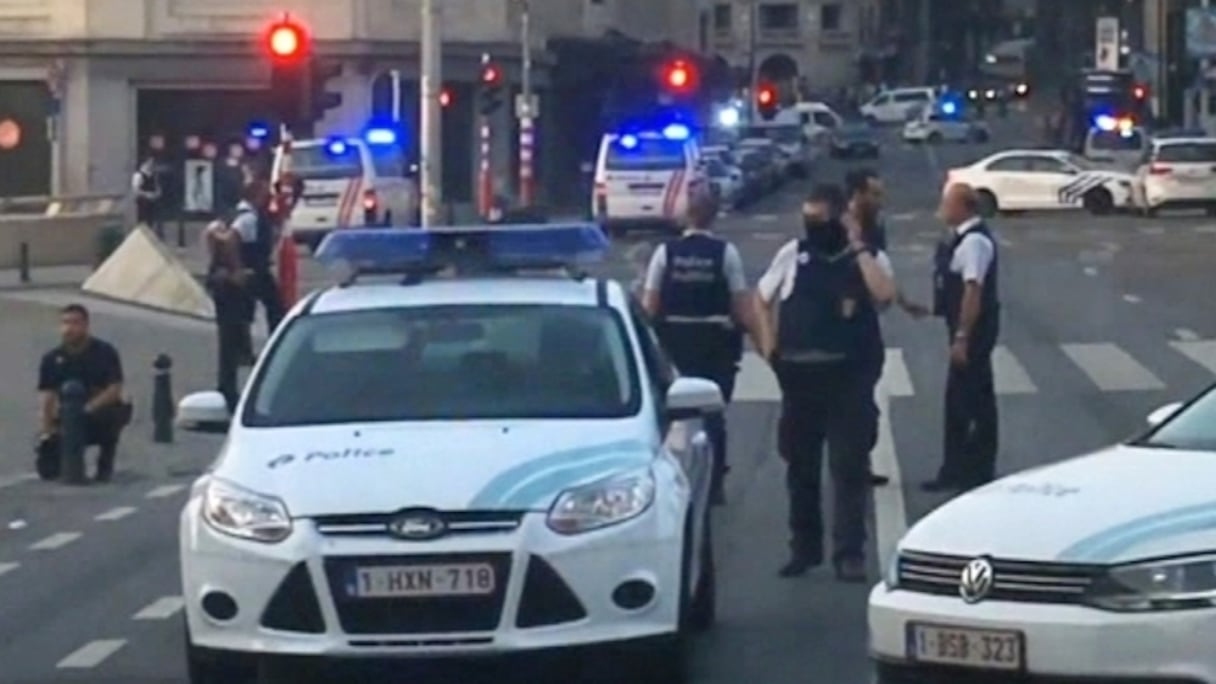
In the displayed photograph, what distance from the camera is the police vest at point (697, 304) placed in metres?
16.8

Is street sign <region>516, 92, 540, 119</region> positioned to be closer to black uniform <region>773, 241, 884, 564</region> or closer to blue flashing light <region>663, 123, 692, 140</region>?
blue flashing light <region>663, 123, 692, 140</region>

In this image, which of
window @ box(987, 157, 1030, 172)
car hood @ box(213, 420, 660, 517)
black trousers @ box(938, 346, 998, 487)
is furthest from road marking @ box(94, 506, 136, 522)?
window @ box(987, 157, 1030, 172)

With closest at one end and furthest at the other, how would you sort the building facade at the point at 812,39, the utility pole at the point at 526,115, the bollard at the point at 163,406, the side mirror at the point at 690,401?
the side mirror at the point at 690,401
the bollard at the point at 163,406
the utility pole at the point at 526,115
the building facade at the point at 812,39

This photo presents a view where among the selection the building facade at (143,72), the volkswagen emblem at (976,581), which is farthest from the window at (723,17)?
the volkswagen emblem at (976,581)

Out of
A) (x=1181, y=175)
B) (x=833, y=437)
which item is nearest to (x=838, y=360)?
(x=833, y=437)

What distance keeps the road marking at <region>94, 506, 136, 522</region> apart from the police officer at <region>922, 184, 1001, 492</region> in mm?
4959

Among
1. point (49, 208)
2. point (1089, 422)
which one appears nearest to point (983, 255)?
point (1089, 422)

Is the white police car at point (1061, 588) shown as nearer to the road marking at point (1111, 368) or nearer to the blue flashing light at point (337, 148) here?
the road marking at point (1111, 368)

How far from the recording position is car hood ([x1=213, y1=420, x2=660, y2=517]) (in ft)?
36.3

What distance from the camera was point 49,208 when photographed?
49000 millimetres

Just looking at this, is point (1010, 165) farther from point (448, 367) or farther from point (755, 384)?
point (448, 367)

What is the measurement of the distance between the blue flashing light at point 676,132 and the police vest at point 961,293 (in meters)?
40.8

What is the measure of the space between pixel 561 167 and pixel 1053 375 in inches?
2161

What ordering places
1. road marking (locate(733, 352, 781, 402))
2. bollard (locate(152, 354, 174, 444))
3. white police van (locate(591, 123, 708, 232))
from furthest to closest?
white police van (locate(591, 123, 708, 232))
road marking (locate(733, 352, 781, 402))
bollard (locate(152, 354, 174, 444))
